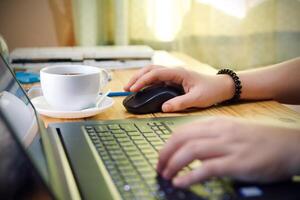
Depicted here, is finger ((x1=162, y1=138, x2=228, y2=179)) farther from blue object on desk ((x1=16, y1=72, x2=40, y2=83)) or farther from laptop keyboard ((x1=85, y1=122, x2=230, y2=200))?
blue object on desk ((x1=16, y1=72, x2=40, y2=83))

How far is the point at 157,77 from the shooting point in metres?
0.88

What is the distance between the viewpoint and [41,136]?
0.58 m

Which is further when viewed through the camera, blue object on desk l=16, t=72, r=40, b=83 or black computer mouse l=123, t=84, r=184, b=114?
blue object on desk l=16, t=72, r=40, b=83

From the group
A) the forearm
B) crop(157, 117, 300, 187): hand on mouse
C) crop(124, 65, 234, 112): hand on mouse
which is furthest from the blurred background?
crop(157, 117, 300, 187): hand on mouse

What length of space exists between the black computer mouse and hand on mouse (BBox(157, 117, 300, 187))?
33 cm

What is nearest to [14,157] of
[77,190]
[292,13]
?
[77,190]

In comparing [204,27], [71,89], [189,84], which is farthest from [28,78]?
[204,27]

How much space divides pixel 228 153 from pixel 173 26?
1.25 meters

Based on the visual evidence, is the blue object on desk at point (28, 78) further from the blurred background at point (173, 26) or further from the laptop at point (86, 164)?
the blurred background at point (173, 26)

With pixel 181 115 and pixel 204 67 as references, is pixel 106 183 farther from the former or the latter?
pixel 204 67

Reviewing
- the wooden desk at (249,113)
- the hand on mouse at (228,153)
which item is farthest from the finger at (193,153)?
the wooden desk at (249,113)

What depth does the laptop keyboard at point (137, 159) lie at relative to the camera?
471 mm

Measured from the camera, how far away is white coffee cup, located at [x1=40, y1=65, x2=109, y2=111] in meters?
0.81

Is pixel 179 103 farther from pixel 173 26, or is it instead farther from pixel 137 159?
pixel 173 26
